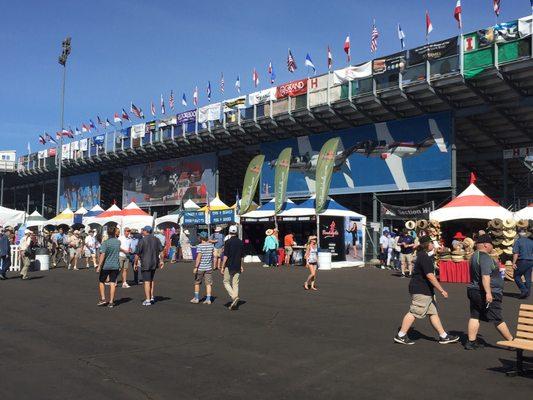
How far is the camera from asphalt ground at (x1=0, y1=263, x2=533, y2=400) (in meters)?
5.68

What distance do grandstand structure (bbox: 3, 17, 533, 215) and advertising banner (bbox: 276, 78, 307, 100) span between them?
8cm

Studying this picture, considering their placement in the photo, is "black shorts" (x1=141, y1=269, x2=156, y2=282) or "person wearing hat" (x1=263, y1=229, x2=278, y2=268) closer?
"black shorts" (x1=141, y1=269, x2=156, y2=282)

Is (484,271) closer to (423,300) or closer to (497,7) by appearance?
(423,300)

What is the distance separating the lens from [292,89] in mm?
37594

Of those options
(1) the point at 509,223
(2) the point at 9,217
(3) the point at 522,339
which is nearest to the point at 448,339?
(3) the point at 522,339

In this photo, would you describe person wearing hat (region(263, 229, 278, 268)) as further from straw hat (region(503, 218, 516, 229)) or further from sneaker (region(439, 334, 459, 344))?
sneaker (region(439, 334, 459, 344))

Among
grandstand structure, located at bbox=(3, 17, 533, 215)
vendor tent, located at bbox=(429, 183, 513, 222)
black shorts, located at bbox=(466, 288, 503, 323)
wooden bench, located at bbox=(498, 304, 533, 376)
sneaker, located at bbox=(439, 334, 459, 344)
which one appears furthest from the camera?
grandstand structure, located at bbox=(3, 17, 533, 215)

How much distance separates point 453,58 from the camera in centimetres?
2694

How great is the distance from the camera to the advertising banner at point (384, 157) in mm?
29609

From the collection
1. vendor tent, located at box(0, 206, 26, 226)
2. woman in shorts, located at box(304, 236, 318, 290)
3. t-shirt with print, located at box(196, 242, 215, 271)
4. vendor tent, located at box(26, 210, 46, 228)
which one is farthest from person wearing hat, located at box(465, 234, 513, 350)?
vendor tent, located at box(26, 210, 46, 228)

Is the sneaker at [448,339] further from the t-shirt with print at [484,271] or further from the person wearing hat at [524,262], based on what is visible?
the person wearing hat at [524,262]

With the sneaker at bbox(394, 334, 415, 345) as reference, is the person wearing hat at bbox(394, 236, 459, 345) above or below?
above

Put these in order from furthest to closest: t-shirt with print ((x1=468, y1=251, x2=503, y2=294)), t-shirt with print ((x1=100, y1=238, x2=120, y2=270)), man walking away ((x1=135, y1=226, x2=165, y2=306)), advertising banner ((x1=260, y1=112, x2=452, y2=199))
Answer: advertising banner ((x1=260, y1=112, x2=452, y2=199)), man walking away ((x1=135, y1=226, x2=165, y2=306)), t-shirt with print ((x1=100, y1=238, x2=120, y2=270)), t-shirt with print ((x1=468, y1=251, x2=503, y2=294))

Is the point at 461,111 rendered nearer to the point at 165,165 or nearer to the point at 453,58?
the point at 453,58
